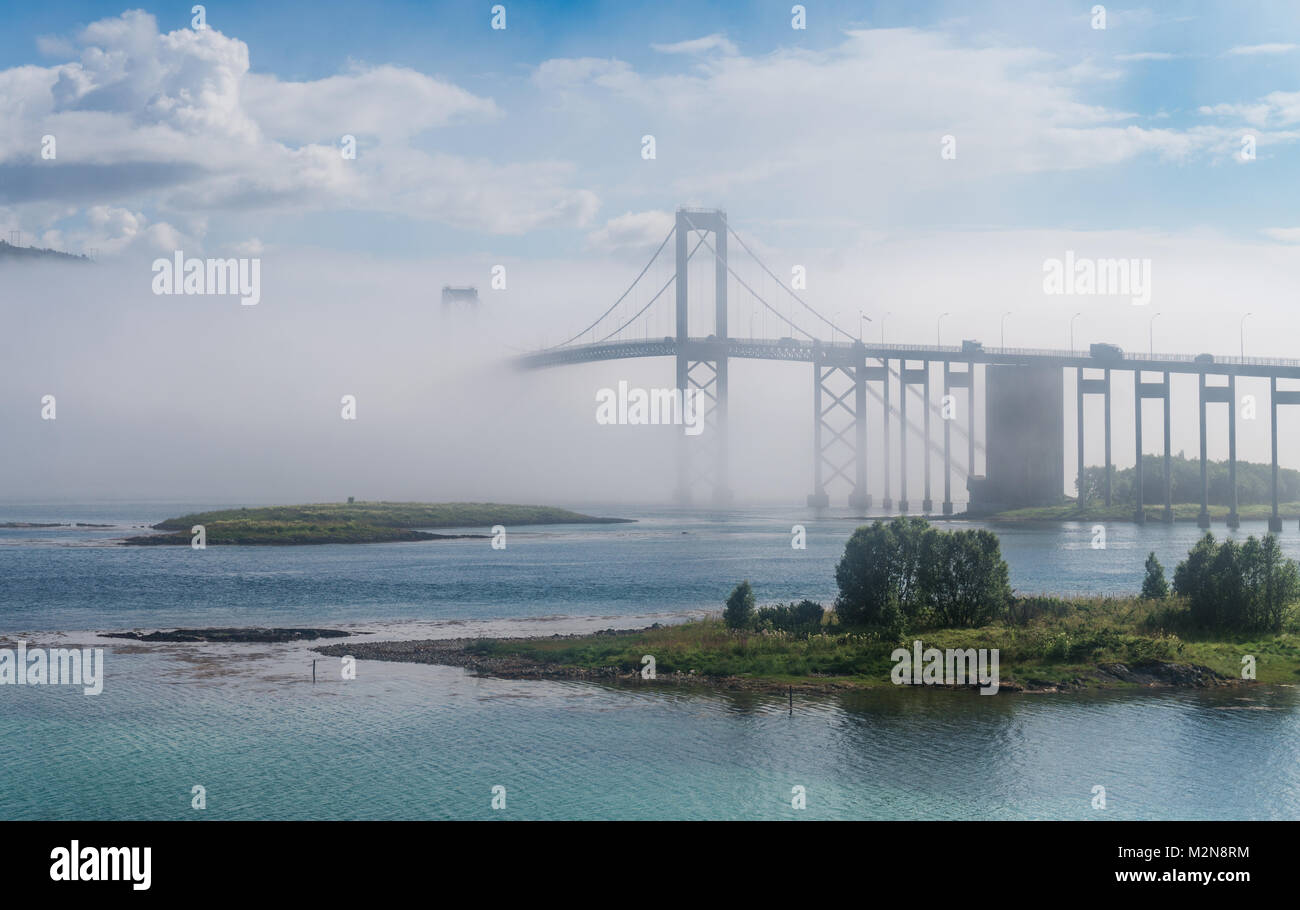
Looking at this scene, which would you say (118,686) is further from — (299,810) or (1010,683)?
(1010,683)

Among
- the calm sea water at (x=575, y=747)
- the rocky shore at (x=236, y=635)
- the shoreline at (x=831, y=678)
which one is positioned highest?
the shoreline at (x=831, y=678)

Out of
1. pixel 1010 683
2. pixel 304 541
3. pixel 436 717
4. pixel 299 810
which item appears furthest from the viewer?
pixel 304 541

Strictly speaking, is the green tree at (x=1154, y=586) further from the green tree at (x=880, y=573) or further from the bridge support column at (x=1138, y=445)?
the bridge support column at (x=1138, y=445)

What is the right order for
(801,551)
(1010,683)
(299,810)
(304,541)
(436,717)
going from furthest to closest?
1. (304,541)
2. (801,551)
3. (1010,683)
4. (436,717)
5. (299,810)

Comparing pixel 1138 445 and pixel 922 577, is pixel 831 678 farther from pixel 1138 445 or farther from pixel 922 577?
pixel 1138 445

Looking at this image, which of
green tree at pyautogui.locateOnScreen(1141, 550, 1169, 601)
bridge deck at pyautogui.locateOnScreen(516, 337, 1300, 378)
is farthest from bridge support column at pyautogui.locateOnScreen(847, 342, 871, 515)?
green tree at pyautogui.locateOnScreen(1141, 550, 1169, 601)

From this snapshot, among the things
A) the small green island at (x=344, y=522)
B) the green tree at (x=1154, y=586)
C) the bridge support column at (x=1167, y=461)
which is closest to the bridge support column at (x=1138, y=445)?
the bridge support column at (x=1167, y=461)
